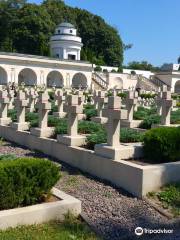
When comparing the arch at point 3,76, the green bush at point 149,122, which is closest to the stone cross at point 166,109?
the green bush at point 149,122

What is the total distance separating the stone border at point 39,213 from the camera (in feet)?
17.3

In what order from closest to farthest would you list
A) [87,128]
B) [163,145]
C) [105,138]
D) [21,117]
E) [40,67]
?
[163,145], [105,138], [87,128], [21,117], [40,67]

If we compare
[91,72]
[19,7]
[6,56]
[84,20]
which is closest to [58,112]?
[6,56]

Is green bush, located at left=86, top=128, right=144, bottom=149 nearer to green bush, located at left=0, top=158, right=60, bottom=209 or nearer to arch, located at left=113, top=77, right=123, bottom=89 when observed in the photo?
green bush, located at left=0, top=158, right=60, bottom=209

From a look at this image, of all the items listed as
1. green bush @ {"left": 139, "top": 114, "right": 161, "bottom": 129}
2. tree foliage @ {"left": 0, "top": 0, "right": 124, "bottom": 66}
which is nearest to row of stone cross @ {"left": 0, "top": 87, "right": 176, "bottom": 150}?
green bush @ {"left": 139, "top": 114, "right": 161, "bottom": 129}

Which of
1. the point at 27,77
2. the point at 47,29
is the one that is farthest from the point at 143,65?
the point at 27,77

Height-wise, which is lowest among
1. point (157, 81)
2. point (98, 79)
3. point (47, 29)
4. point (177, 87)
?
point (177, 87)

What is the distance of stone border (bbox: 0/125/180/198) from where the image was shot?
273 inches

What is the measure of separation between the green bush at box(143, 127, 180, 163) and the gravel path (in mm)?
996

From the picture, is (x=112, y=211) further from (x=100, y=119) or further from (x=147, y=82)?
(x=147, y=82)

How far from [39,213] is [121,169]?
2.23m

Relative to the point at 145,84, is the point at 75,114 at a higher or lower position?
lower

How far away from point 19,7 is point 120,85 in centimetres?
1626

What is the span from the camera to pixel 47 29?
55.1 meters
